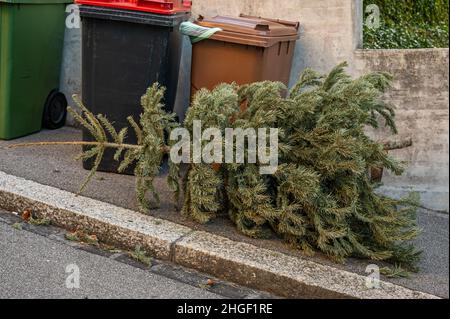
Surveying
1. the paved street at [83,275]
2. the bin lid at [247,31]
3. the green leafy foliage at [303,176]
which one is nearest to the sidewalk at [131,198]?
the green leafy foliage at [303,176]

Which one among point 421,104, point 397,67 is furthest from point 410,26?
Answer: point 421,104

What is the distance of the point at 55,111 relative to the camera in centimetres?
688

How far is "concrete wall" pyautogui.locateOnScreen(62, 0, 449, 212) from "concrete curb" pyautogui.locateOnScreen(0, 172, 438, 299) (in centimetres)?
180

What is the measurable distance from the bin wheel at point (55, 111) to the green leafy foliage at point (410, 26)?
2921mm

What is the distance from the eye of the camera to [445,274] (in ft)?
15.6

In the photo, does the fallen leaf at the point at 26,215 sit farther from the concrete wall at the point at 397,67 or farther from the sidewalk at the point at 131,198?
the concrete wall at the point at 397,67

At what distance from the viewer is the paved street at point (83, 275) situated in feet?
13.0

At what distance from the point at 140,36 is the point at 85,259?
6.07 feet

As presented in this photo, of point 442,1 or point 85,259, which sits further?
point 442,1

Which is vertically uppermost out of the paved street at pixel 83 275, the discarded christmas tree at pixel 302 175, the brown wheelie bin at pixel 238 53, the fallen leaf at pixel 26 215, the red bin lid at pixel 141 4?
the red bin lid at pixel 141 4

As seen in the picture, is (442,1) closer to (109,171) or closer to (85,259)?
(109,171)

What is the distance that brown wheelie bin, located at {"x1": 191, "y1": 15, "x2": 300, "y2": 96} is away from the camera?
5.30m

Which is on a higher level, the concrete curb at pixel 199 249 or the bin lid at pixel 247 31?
the bin lid at pixel 247 31

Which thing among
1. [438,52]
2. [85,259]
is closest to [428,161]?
[438,52]
